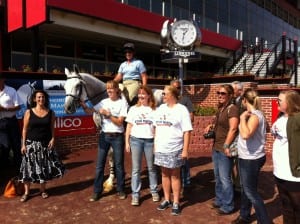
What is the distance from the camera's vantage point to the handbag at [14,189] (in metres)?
5.98

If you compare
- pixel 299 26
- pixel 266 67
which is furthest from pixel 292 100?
pixel 299 26

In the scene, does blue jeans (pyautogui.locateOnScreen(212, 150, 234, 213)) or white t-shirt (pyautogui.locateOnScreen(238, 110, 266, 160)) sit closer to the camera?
white t-shirt (pyautogui.locateOnScreen(238, 110, 266, 160))

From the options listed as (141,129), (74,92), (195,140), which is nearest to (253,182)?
(141,129)

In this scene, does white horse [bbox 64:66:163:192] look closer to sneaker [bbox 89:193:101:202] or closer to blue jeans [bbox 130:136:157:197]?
sneaker [bbox 89:193:101:202]

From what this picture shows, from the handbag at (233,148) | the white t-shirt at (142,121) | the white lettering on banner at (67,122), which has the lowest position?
the handbag at (233,148)

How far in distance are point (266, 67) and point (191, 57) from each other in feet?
35.1

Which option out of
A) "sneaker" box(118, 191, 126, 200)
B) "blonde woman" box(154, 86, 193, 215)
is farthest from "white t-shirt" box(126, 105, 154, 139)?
"sneaker" box(118, 191, 126, 200)

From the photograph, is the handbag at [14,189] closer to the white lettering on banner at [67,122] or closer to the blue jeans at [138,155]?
the blue jeans at [138,155]

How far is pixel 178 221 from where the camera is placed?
4.85 metres

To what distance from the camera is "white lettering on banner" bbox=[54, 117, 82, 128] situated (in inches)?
364

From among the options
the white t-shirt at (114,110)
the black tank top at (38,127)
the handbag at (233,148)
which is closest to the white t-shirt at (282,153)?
the handbag at (233,148)

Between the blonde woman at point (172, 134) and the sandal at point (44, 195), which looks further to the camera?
the sandal at point (44, 195)

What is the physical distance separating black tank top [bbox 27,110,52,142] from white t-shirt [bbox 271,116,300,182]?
11.6 feet

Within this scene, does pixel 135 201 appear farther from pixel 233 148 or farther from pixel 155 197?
pixel 233 148
